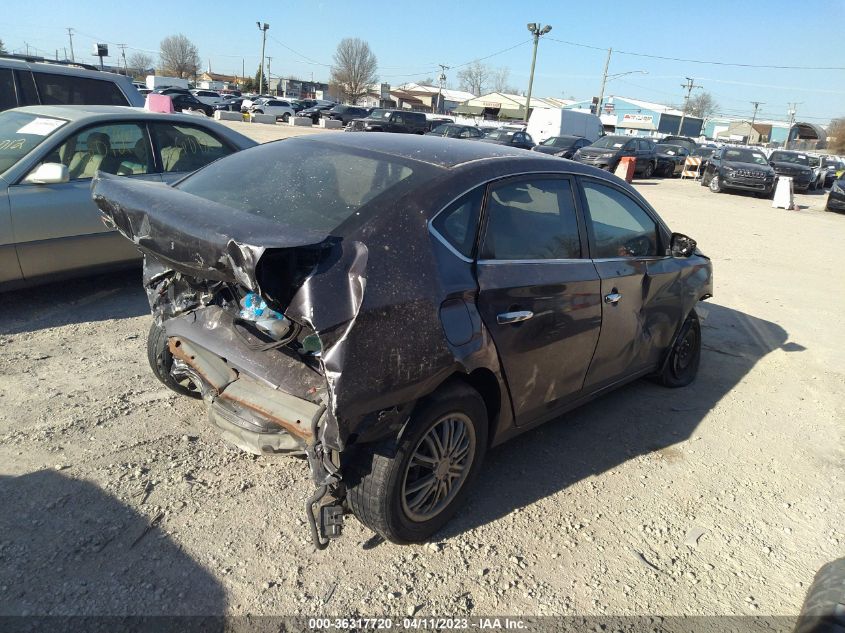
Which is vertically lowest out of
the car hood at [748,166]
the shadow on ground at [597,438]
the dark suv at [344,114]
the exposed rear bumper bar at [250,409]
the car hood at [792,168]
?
the dark suv at [344,114]

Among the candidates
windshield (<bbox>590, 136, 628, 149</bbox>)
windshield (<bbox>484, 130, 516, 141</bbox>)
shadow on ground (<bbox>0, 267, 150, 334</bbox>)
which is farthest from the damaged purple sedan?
windshield (<bbox>484, 130, 516, 141</bbox>)

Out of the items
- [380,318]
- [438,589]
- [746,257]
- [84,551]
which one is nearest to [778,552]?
[438,589]

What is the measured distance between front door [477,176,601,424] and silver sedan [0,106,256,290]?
131 inches

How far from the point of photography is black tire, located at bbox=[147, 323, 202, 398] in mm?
3674

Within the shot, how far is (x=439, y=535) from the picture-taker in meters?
2.97

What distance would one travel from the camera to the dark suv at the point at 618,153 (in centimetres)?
2205

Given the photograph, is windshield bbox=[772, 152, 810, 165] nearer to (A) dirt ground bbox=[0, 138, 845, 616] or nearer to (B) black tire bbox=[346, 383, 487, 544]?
(A) dirt ground bbox=[0, 138, 845, 616]

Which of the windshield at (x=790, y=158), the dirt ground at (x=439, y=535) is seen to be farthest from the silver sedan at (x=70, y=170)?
the windshield at (x=790, y=158)

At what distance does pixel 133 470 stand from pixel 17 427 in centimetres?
84

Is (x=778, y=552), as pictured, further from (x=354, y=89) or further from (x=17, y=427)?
(x=354, y=89)

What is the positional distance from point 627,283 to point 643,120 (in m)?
85.1

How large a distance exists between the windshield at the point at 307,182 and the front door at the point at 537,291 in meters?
0.51

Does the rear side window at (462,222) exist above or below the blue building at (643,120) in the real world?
above

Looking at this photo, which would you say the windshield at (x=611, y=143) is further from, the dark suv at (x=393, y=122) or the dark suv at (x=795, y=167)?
the dark suv at (x=393, y=122)
